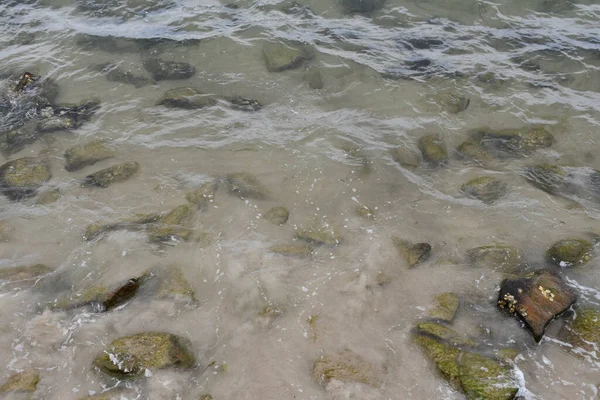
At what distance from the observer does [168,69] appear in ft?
47.1

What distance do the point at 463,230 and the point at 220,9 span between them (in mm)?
13298

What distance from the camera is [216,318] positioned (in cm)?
778

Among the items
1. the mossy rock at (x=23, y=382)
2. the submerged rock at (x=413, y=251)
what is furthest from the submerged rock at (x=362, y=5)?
the mossy rock at (x=23, y=382)

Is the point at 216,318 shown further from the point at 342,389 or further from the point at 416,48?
the point at 416,48

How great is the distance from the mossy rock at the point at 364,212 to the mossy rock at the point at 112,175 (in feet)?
18.3

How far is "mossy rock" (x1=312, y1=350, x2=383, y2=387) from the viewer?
6.77 meters

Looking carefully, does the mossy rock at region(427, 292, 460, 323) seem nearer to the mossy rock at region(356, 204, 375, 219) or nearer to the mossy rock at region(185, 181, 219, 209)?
the mossy rock at region(356, 204, 375, 219)

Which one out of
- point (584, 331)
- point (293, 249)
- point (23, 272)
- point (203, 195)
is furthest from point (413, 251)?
point (23, 272)

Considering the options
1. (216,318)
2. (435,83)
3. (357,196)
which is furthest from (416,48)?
(216,318)

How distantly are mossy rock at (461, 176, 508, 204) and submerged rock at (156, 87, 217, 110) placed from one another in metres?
7.51

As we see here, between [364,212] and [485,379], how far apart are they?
420cm

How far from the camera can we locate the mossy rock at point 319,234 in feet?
29.8

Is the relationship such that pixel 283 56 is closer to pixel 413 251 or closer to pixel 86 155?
pixel 86 155

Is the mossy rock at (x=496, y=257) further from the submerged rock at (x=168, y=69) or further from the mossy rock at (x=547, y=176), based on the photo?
the submerged rock at (x=168, y=69)
